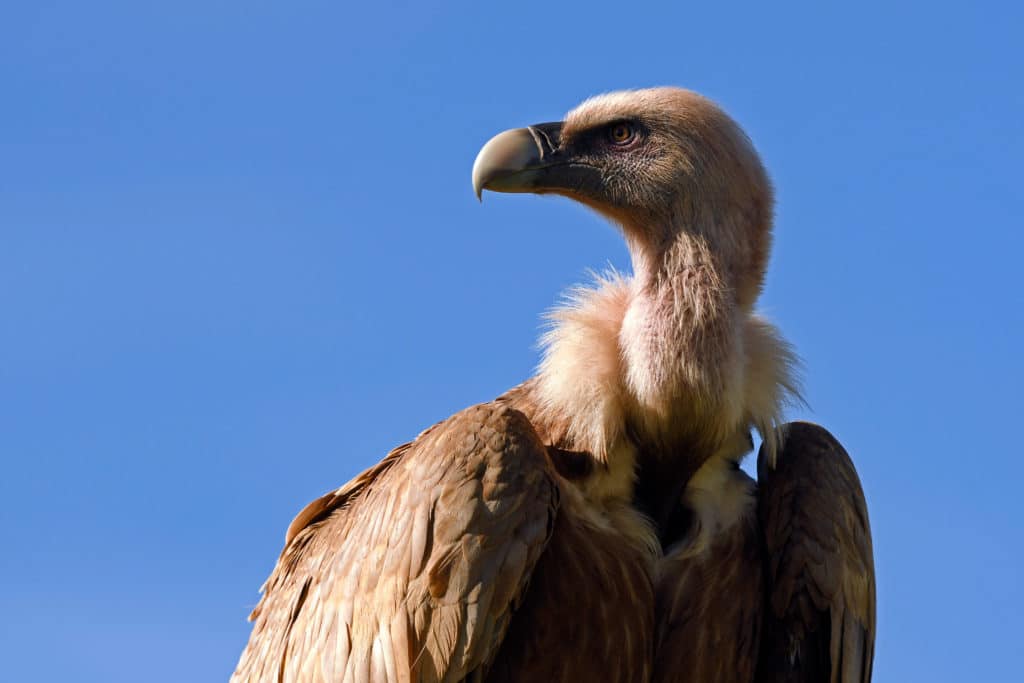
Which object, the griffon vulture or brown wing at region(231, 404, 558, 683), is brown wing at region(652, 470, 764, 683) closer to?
the griffon vulture

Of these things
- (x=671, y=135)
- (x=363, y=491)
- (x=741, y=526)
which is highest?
(x=671, y=135)

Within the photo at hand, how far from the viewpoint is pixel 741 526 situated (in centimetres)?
764

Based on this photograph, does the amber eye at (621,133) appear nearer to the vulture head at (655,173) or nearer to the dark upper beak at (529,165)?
the vulture head at (655,173)

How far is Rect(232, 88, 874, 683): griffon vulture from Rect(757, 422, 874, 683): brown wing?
1cm

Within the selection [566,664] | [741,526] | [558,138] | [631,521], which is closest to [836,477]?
[741,526]

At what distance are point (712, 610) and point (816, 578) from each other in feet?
1.63

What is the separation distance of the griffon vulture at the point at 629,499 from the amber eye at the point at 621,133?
0.01 meters

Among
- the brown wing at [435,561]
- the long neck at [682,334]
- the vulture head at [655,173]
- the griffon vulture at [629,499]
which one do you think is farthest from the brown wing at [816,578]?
the brown wing at [435,561]

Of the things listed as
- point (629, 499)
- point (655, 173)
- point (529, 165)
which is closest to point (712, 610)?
point (629, 499)

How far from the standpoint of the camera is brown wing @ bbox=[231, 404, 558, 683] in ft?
22.6

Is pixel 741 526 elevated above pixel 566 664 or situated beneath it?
elevated above

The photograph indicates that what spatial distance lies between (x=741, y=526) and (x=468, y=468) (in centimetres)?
139

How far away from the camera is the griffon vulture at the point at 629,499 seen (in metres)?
7.03

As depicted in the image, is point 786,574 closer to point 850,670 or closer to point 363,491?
point 850,670
